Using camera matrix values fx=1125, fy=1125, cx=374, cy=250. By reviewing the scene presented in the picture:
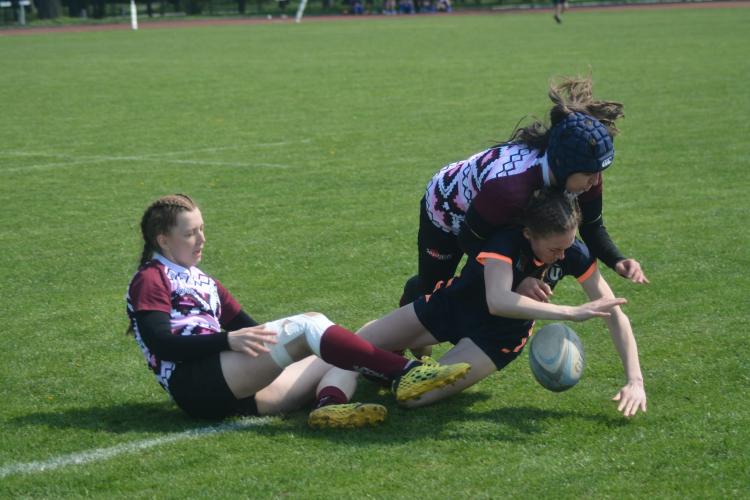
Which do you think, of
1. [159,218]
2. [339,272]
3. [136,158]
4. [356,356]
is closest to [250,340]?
[356,356]

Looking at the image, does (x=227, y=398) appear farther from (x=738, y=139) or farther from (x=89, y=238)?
(x=738, y=139)

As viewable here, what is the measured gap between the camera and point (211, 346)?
15.7ft

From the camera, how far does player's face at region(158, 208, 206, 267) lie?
196 inches

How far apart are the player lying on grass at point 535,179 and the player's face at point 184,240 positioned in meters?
1.22

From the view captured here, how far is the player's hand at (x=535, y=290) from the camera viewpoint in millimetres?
4961

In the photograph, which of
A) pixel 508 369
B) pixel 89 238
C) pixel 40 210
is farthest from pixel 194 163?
pixel 508 369

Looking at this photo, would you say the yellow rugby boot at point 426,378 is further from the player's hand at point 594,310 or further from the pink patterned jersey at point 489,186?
the pink patterned jersey at point 489,186

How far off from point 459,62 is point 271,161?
43.7 ft

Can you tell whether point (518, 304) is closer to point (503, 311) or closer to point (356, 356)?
point (503, 311)

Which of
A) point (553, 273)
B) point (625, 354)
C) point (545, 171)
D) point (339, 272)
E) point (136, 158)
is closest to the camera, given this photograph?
point (545, 171)

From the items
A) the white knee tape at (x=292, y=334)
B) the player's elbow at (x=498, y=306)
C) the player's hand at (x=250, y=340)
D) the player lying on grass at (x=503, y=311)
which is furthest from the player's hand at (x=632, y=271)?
the player's hand at (x=250, y=340)

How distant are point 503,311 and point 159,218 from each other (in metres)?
1.57

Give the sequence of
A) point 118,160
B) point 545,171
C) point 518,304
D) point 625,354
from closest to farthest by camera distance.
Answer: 1. point 518,304
2. point 545,171
3. point 625,354
4. point 118,160

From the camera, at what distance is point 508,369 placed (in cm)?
573
